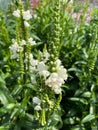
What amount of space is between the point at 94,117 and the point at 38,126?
0.63m

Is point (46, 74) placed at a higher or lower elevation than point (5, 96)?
lower

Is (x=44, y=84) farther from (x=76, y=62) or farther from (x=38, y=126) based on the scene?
(x=76, y=62)

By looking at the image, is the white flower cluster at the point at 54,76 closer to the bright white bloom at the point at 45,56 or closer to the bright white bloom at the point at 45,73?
the bright white bloom at the point at 45,73

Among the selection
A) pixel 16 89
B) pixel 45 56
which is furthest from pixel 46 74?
pixel 16 89

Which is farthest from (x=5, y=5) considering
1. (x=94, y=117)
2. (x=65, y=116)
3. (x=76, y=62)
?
(x=94, y=117)

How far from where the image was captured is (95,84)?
3582 mm

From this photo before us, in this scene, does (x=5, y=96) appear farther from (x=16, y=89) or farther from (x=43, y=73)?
(x=43, y=73)

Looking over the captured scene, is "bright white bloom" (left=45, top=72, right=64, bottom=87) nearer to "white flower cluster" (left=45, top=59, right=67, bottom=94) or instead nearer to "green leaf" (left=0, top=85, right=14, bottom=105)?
"white flower cluster" (left=45, top=59, right=67, bottom=94)

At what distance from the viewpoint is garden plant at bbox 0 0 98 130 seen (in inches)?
101

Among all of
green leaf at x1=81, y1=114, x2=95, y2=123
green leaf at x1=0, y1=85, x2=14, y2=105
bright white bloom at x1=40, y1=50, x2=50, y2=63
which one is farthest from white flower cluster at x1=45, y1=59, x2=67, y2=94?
green leaf at x1=81, y1=114, x2=95, y2=123

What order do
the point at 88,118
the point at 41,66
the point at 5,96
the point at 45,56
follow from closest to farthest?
1. the point at 41,66
2. the point at 45,56
3. the point at 5,96
4. the point at 88,118

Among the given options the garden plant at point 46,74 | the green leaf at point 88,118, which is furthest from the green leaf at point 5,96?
the green leaf at point 88,118

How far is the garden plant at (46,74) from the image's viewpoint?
2.58m

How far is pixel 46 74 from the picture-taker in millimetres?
2451
